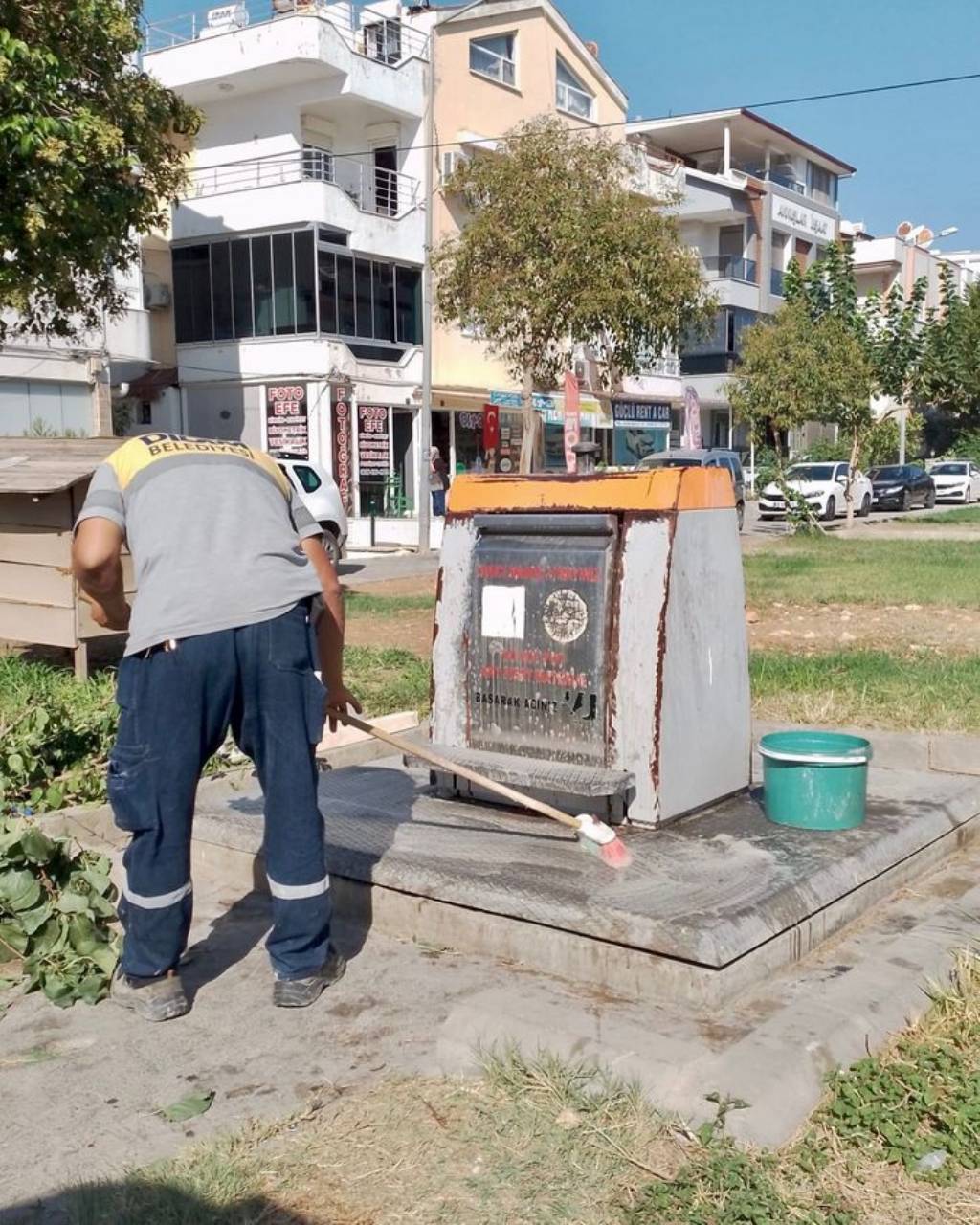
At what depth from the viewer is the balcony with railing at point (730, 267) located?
4759 centimetres

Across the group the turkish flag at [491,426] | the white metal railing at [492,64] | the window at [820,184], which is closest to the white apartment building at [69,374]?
the turkish flag at [491,426]

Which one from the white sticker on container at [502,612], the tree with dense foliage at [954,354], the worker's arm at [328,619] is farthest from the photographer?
the tree with dense foliage at [954,354]

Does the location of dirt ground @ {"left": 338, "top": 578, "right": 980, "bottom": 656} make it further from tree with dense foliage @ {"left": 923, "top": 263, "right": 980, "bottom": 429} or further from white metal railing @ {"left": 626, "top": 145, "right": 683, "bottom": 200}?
white metal railing @ {"left": 626, "top": 145, "right": 683, "bottom": 200}

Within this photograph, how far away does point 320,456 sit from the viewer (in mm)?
27219

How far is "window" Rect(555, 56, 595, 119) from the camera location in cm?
3444

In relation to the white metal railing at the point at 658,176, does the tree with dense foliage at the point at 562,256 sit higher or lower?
lower

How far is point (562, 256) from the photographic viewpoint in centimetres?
2142

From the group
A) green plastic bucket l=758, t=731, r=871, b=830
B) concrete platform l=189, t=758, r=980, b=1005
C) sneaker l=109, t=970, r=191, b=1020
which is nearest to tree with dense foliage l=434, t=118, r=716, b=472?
concrete platform l=189, t=758, r=980, b=1005

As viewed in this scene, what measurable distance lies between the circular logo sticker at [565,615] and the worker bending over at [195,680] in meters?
1.16

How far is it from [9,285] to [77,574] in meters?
10.0

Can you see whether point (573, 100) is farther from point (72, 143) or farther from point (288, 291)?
point (72, 143)

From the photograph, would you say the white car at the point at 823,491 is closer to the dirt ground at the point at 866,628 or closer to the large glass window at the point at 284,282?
the large glass window at the point at 284,282

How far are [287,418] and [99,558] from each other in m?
24.6

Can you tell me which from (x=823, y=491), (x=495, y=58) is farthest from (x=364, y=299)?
(x=823, y=491)
